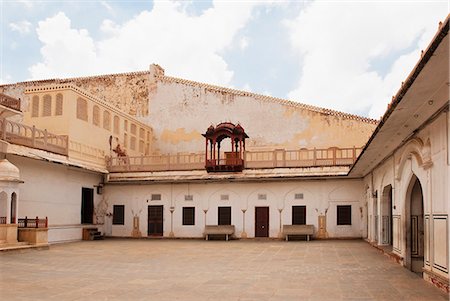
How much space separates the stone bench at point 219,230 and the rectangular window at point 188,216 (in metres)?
1.22

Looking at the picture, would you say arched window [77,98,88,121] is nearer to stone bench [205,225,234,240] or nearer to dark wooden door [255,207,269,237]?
stone bench [205,225,234,240]

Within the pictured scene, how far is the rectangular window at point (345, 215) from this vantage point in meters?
23.1

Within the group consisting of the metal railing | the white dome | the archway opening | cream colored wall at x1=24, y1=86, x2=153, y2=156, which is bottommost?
the metal railing

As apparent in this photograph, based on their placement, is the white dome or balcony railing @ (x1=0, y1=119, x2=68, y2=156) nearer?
the white dome

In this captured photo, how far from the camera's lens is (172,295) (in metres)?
8.34

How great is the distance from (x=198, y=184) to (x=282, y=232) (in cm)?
494

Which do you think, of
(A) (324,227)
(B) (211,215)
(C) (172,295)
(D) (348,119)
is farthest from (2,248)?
(D) (348,119)

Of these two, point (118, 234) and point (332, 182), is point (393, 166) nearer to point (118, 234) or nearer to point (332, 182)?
point (332, 182)

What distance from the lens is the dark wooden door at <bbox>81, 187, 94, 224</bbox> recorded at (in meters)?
23.8

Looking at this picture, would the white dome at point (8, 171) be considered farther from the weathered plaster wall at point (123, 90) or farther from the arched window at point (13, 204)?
the weathered plaster wall at point (123, 90)

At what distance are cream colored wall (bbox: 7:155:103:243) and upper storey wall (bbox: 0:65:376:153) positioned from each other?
789 cm

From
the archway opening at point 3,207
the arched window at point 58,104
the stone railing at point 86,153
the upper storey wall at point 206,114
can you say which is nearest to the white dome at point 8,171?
the archway opening at point 3,207

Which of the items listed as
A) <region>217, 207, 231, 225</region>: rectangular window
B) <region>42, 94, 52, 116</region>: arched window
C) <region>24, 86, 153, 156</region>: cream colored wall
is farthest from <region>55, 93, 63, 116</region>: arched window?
<region>217, 207, 231, 225</region>: rectangular window

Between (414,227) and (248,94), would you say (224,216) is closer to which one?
(248,94)
